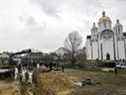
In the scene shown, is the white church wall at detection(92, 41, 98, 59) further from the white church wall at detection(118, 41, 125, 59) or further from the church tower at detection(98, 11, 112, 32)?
the white church wall at detection(118, 41, 125, 59)

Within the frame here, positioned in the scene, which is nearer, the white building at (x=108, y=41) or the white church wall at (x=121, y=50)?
the white church wall at (x=121, y=50)

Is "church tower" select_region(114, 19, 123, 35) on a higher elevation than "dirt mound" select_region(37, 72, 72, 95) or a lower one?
higher

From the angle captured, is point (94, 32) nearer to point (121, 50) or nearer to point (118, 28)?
point (118, 28)

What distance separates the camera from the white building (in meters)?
74.2

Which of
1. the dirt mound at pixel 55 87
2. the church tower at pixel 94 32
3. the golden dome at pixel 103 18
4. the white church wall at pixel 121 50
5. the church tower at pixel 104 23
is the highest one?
the golden dome at pixel 103 18

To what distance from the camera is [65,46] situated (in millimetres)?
88125

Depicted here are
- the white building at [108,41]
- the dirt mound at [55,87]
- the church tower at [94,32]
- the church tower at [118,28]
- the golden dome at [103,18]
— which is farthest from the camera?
the church tower at [94,32]

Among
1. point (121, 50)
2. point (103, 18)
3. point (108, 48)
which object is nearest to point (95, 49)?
point (108, 48)

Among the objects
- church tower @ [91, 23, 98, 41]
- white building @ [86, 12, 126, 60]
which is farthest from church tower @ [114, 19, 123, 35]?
church tower @ [91, 23, 98, 41]

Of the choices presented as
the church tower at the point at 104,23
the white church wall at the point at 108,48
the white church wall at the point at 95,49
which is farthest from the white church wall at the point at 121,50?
the white church wall at the point at 95,49

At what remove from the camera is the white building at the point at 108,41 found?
74250 mm

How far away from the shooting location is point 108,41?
75.0 meters

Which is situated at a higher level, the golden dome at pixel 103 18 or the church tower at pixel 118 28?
the golden dome at pixel 103 18

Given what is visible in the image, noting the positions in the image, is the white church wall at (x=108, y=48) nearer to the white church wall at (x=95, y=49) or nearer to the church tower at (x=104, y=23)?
the white church wall at (x=95, y=49)
